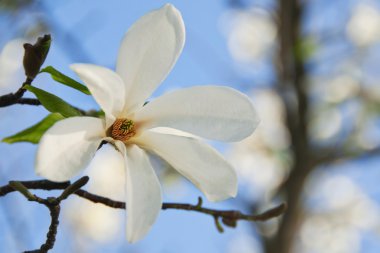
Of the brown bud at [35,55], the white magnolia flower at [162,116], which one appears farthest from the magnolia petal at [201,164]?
the brown bud at [35,55]

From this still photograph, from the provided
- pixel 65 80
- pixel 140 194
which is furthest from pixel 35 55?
pixel 140 194

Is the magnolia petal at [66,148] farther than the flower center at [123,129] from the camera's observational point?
No

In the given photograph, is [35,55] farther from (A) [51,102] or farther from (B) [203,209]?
(B) [203,209]

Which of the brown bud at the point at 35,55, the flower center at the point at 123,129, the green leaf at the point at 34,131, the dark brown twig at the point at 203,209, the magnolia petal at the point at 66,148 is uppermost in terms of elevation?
the brown bud at the point at 35,55

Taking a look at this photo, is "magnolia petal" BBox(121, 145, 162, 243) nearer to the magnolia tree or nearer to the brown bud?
the magnolia tree

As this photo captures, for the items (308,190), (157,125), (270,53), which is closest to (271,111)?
(270,53)

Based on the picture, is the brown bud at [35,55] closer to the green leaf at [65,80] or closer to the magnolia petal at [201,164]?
the green leaf at [65,80]

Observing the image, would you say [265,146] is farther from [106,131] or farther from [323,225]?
[106,131]
